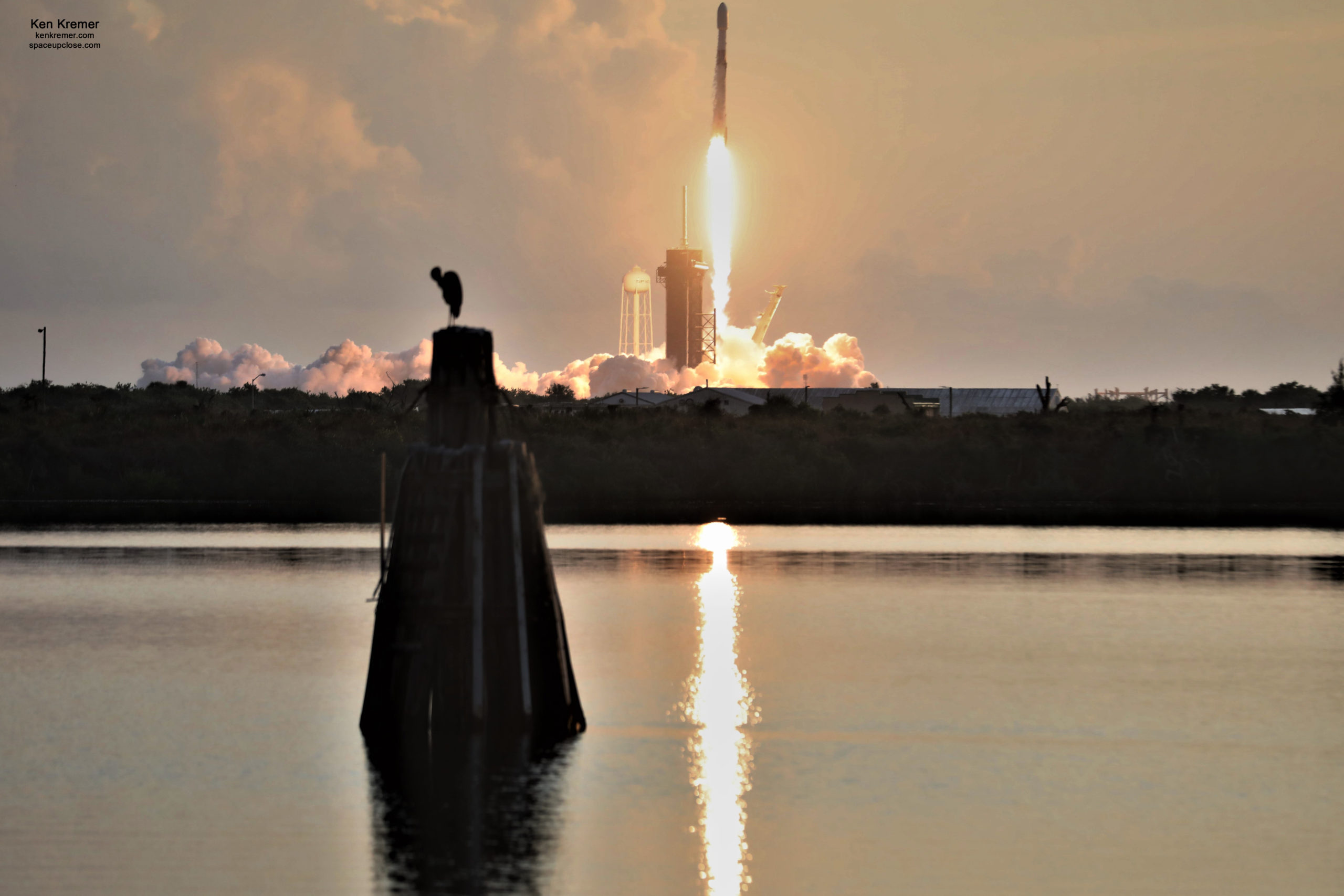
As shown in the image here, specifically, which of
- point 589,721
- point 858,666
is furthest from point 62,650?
point 858,666

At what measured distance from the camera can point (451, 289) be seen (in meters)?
26.6

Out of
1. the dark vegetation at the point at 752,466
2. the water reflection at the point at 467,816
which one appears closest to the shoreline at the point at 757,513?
the dark vegetation at the point at 752,466

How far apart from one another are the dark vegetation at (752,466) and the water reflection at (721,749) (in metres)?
55.8

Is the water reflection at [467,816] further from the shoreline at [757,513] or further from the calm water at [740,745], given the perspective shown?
the shoreline at [757,513]

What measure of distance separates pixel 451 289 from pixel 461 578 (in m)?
4.80

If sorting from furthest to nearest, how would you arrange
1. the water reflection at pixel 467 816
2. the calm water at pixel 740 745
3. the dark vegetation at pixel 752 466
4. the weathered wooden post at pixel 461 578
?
1. the dark vegetation at pixel 752 466
2. the weathered wooden post at pixel 461 578
3. the calm water at pixel 740 745
4. the water reflection at pixel 467 816

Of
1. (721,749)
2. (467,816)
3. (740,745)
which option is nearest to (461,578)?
(467,816)

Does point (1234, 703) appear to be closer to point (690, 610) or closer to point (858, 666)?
point (858, 666)

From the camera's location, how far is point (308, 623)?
4700cm

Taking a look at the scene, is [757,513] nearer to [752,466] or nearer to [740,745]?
[752,466]

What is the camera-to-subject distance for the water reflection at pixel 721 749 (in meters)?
23.0

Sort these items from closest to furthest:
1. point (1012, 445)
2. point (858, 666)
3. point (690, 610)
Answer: point (858, 666), point (690, 610), point (1012, 445)

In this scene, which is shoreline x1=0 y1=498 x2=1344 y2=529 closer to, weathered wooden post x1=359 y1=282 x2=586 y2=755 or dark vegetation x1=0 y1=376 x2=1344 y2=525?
dark vegetation x1=0 y1=376 x2=1344 y2=525

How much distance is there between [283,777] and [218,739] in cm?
365
